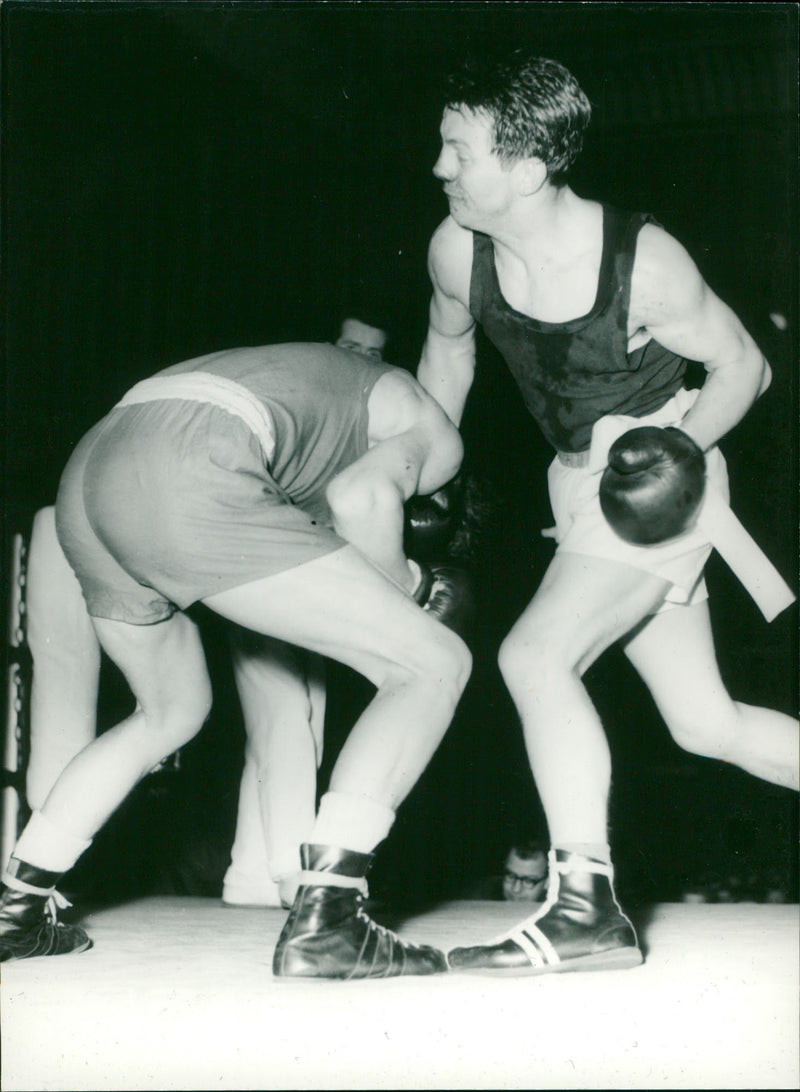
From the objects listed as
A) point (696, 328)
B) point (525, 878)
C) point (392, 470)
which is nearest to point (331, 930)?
point (392, 470)

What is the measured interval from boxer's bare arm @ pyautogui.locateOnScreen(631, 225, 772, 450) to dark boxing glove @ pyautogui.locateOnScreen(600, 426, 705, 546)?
0.13 metres

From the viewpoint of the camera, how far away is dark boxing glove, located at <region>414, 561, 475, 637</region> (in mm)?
2082

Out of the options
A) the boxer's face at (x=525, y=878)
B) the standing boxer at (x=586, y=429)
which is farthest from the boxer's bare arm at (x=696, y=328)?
the boxer's face at (x=525, y=878)

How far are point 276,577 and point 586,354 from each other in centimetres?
71

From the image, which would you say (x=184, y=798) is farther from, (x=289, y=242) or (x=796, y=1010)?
(x=796, y=1010)

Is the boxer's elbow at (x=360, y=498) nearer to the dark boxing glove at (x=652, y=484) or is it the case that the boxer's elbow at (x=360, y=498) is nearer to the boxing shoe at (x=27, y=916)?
the dark boxing glove at (x=652, y=484)

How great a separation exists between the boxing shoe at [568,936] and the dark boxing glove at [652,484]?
540mm

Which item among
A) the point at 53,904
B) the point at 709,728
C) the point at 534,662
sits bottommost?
the point at 53,904

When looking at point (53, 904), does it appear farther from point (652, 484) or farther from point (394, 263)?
point (394, 263)

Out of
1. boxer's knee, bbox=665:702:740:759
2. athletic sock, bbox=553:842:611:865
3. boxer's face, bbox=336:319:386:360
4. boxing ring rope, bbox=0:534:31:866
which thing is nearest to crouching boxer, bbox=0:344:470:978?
athletic sock, bbox=553:842:611:865

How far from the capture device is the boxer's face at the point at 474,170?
2025 mm

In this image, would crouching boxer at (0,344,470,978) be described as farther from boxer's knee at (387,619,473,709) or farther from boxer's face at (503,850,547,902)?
boxer's face at (503,850,547,902)

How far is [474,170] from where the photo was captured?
6.73 ft

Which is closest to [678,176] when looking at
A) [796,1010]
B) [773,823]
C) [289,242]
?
[289,242]
